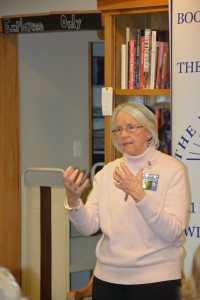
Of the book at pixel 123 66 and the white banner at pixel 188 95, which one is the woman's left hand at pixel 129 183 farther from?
the book at pixel 123 66

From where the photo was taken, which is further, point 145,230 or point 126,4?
point 126,4

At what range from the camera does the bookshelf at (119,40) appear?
123 inches

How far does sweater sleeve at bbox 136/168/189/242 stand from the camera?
225 centimetres

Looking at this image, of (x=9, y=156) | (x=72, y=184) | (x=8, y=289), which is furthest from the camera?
(x=9, y=156)

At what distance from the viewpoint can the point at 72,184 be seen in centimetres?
238

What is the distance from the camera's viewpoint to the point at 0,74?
4.30m

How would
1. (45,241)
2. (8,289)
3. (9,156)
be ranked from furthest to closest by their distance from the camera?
(9,156)
(45,241)
(8,289)

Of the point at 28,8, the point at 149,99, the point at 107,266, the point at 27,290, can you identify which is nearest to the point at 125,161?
the point at 107,266

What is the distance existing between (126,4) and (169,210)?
4.04 feet

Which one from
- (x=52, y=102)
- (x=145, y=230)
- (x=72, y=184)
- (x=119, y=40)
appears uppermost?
(x=119, y=40)

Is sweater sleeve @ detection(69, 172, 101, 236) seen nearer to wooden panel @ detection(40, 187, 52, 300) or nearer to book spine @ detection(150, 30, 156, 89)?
book spine @ detection(150, 30, 156, 89)

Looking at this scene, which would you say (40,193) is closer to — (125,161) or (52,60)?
(52,60)

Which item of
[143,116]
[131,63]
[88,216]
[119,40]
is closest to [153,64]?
[131,63]

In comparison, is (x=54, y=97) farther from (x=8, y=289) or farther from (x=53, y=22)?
(x=8, y=289)
